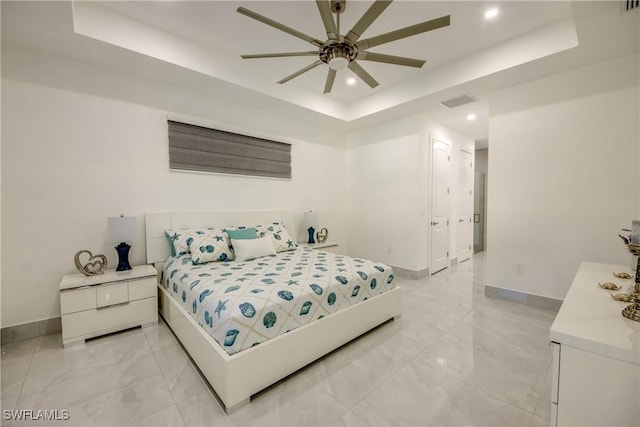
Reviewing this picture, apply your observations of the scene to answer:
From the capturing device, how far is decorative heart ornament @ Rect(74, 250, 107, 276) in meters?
2.38

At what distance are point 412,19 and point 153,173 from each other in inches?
121

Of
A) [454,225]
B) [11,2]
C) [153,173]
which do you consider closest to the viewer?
[11,2]

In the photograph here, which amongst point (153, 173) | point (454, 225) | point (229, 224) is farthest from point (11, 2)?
point (454, 225)

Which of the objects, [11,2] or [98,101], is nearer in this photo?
[11,2]

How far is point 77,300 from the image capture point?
223 centimetres

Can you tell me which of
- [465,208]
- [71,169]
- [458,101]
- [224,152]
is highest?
[458,101]

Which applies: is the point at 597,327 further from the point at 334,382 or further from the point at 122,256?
the point at 122,256

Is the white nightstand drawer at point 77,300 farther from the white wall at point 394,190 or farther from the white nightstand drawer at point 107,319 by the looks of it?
the white wall at point 394,190

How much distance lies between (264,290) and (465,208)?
5.22m

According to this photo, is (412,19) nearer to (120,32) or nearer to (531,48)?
(531,48)

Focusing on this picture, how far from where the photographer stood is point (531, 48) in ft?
8.45

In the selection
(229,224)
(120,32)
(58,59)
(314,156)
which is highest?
(120,32)

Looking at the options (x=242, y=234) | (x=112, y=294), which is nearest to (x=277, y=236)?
(x=242, y=234)

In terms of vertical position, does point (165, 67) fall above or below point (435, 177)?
above
